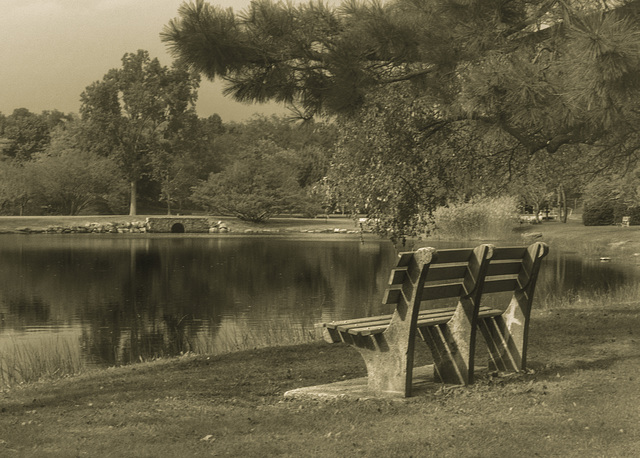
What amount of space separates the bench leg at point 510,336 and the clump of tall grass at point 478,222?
36.1 m

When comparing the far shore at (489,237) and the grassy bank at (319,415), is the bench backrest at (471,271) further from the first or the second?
the far shore at (489,237)

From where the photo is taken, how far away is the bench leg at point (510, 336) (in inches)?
262

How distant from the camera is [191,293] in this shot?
69.1 feet

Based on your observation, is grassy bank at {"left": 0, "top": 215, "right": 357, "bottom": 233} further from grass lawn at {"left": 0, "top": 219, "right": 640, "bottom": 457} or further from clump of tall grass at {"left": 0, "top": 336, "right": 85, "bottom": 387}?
grass lawn at {"left": 0, "top": 219, "right": 640, "bottom": 457}

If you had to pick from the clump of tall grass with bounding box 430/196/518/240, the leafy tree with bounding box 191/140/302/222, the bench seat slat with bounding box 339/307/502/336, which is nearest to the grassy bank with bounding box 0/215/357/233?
the leafy tree with bounding box 191/140/302/222

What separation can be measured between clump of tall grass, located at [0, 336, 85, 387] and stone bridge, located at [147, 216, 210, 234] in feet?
158

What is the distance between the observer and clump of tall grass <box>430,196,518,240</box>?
42.7 meters

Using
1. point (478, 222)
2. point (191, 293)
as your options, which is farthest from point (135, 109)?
point (191, 293)

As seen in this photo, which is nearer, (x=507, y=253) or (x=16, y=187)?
(x=507, y=253)

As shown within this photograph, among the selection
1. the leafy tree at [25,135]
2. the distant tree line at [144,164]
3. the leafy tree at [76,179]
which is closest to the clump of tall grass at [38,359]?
the distant tree line at [144,164]

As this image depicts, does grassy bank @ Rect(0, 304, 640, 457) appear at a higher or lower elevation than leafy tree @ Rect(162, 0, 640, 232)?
lower

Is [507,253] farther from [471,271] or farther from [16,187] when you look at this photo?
[16,187]

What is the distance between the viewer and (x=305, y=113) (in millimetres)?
10547

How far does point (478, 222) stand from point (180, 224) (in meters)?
27.8
